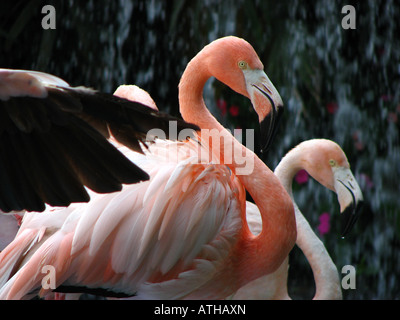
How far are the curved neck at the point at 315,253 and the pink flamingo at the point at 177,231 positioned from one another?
0.50 m

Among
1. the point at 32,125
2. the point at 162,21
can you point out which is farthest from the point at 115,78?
the point at 32,125

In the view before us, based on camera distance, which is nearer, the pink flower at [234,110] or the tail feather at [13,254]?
the tail feather at [13,254]

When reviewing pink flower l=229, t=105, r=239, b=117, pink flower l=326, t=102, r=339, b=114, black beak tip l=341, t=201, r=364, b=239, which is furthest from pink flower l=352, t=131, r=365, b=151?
black beak tip l=341, t=201, r=364, b=239

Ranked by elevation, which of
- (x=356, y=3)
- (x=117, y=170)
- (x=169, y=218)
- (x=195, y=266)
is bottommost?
(x=195, y=266)

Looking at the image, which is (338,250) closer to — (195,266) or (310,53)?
(310,53)

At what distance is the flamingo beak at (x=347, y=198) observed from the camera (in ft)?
7.41

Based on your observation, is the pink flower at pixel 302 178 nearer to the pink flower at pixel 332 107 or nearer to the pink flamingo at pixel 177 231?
the pink flower at pixel 332 107

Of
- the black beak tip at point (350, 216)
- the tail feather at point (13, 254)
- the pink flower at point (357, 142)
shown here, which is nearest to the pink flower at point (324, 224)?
the pink flower at point (357, 142)

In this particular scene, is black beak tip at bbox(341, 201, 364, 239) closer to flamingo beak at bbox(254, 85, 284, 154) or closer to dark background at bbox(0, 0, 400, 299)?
flamingo beak at bbox(254, 85, 284, 154)

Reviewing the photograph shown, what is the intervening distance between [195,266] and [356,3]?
2.37 metres

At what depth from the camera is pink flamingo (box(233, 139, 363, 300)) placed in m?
2.36

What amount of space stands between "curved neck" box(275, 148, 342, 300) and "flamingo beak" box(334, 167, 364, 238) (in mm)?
214

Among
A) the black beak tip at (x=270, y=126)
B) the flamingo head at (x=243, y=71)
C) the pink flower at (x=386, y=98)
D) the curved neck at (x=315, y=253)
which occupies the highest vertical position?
the flamingo head at (x=243, y=71)
